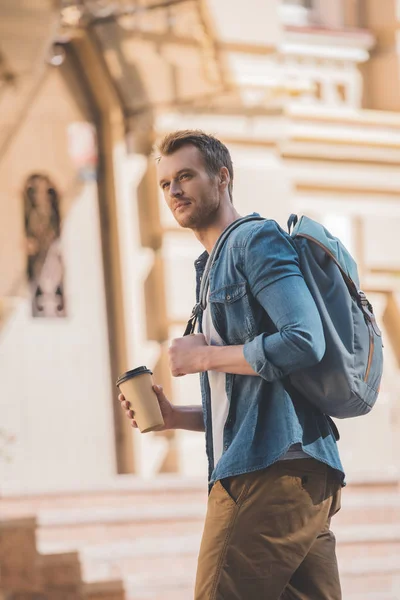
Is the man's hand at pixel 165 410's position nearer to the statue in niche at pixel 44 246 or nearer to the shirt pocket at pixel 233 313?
the shirt pocket at pixel 233 313

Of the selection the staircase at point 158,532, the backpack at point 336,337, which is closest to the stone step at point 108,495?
the staircase at point 158,532

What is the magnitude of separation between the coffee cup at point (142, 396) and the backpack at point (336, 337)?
34 cm

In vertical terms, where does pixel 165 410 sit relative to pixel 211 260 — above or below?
below

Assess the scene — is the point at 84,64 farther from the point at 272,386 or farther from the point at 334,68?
the point at 272,386

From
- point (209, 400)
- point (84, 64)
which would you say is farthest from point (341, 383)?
point (84, 64)

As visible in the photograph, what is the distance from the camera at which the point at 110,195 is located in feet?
30.8

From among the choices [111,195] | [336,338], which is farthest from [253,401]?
[111,195]

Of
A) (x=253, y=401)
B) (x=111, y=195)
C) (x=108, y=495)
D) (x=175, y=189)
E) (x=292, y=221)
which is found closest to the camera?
(x=253, y=401)

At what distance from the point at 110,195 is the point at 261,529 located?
6.44 m

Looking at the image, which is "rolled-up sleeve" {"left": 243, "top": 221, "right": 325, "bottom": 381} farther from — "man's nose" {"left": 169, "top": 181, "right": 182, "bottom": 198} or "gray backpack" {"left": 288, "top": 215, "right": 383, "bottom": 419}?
"man's nose" {"left": 169, "top": 181, "right": 182, "bottom": 198}

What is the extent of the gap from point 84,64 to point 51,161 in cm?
79

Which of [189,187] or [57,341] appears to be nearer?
[189,187]

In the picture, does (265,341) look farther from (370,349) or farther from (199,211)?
(199,211)

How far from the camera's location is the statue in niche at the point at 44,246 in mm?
9156
